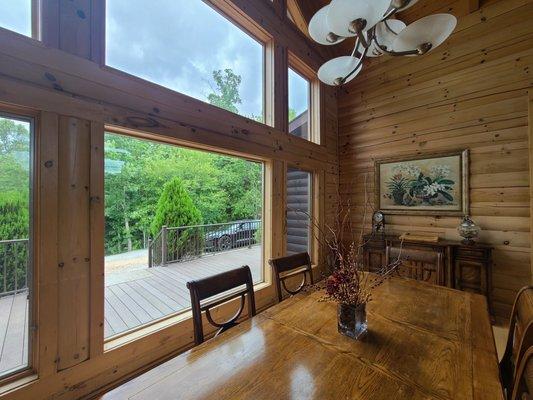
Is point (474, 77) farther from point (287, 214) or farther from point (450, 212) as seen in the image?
point (287, 214)

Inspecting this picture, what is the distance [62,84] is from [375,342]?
7.36ft

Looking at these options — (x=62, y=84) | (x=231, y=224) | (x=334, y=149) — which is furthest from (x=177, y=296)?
(x=334, y=149)

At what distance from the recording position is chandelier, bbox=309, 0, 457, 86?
1.25 meters

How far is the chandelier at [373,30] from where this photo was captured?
4.09 ft

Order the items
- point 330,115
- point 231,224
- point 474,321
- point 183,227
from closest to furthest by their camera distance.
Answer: point 474,321, point 330,115, point 183,227, point 231,224

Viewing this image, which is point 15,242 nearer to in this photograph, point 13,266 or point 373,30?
point 13,266

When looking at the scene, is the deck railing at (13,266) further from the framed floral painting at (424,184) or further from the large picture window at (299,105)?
the framed floral painting at (424,184)

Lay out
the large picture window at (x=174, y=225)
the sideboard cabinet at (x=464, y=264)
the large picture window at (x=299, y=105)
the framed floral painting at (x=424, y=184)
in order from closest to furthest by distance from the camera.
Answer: the sideboard cabinet at (x=464, y=264) < the large picture window at (x=174, y=225) < the framed floral painting at (x=424, y=184) < the large picture window at (x=299, y=105)

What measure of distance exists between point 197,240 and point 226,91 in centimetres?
321

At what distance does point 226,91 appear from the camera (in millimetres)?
2830

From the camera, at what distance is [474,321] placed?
51.3 inches

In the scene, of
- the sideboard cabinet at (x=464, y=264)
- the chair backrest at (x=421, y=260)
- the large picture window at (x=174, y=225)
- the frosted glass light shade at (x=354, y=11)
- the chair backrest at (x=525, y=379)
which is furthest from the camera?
the large picture window at (x=174, y=225)

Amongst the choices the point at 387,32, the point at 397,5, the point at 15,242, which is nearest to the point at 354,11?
the point at 397,5

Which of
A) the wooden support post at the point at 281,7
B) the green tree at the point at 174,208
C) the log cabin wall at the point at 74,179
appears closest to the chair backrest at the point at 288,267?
the log cabin wall at the point at 74,179
